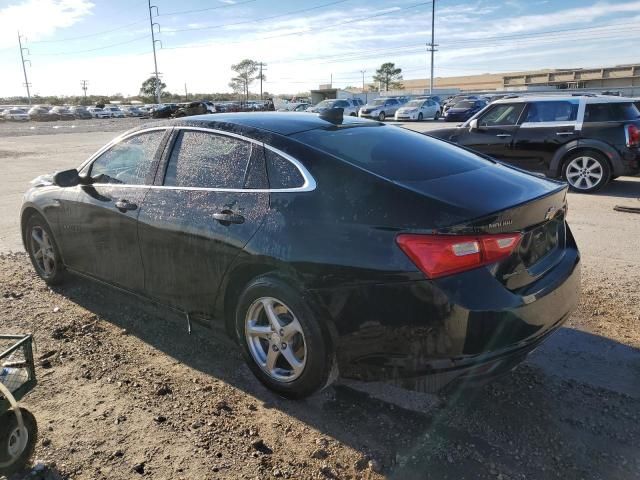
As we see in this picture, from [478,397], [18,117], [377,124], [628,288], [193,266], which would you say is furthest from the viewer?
[18,117]

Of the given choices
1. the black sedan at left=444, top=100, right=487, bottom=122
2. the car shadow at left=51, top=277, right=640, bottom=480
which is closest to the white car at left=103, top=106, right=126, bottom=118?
the black sedan at left=444, top=100, right=487, bottom=122

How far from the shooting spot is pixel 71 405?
3.13 metres

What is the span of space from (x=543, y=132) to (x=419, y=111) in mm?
27234

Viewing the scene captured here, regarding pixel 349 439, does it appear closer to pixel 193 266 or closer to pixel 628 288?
pixel 193 266

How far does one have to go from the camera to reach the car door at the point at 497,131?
32.5 ft

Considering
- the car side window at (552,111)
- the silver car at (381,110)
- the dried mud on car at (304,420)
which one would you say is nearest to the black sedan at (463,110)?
the silver car at (381,110)

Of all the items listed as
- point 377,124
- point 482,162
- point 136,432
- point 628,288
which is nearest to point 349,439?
point 136,432

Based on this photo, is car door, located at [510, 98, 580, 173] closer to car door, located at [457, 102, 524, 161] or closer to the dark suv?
the dark suv

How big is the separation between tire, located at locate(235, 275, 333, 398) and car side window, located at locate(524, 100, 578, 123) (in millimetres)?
8347

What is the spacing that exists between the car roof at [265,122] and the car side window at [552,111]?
692 centimetres

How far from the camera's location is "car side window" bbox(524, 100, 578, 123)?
9406mm

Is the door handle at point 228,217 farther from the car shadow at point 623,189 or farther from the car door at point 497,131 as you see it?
the car shadow at point 623,189

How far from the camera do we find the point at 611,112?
912cm

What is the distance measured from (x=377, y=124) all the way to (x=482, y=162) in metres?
0.85
